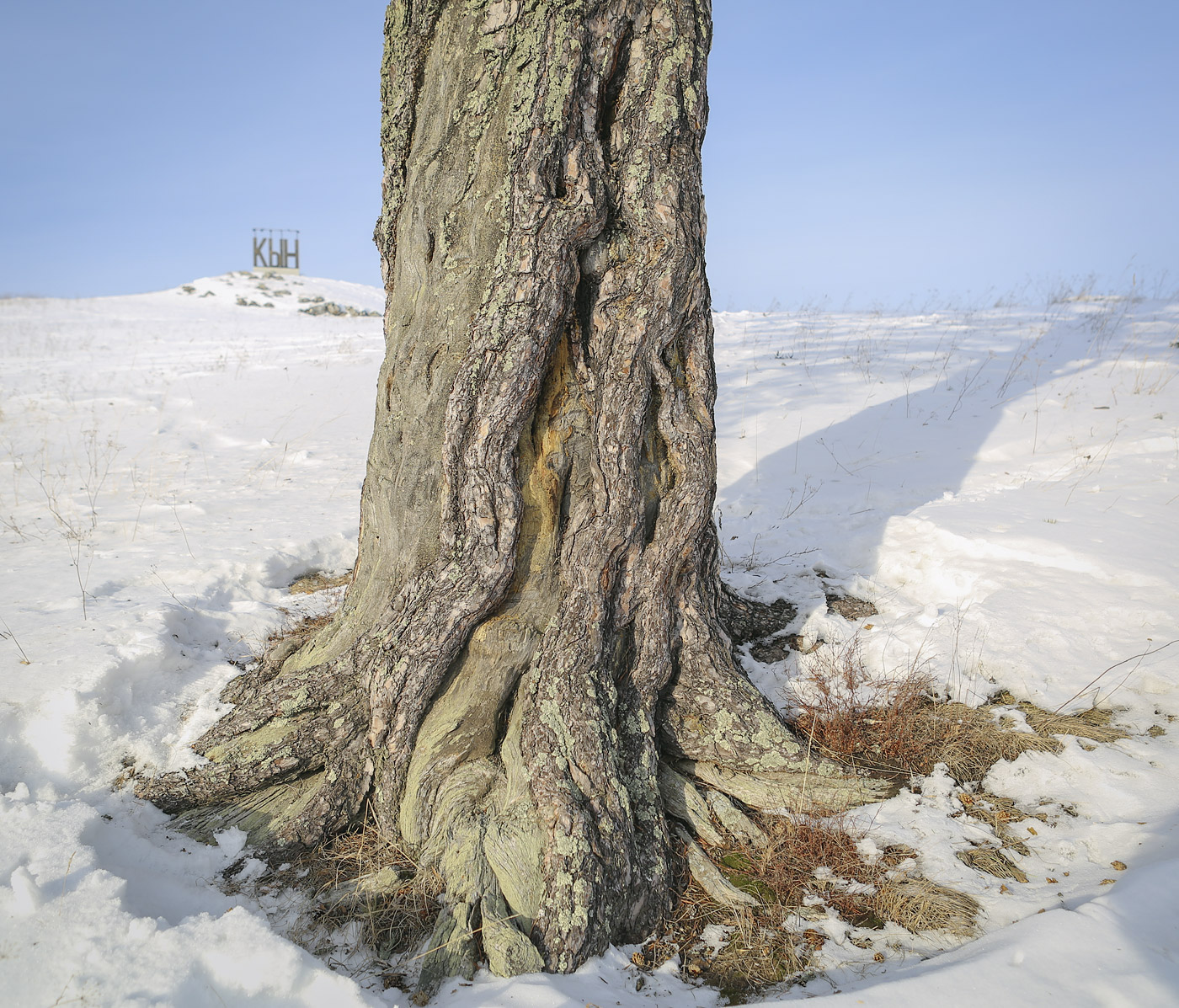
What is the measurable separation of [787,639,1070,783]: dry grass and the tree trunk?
0.73 ft

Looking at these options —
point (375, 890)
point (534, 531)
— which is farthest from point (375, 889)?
point (534, 531)

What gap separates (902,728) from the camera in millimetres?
2869

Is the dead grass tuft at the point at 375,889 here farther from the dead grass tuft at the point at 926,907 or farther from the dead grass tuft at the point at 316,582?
the dead grass tuft at the point at 316,582

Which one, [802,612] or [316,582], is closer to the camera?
[802,612]

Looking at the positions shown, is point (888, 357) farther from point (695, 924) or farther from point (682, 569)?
point (695, 924)

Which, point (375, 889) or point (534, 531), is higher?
point (534, 531)

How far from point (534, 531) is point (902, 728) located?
1784 mm

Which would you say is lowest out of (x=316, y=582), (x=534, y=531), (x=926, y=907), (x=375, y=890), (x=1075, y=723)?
(x=375, y=890)

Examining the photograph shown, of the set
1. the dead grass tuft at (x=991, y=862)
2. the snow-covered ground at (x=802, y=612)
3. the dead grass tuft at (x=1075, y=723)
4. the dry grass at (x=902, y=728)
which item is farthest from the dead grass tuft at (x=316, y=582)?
the dead grass tuft at (x=1075, y=723)

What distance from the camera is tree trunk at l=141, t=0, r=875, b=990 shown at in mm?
2219

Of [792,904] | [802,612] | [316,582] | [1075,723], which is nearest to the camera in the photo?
[792,904]

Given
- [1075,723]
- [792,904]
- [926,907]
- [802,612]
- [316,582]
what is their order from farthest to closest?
1. [316,582]
2. [802,612]
3. [1075,723]
4. [792,904]
5. [926,907]

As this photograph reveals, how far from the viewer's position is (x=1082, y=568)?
371 cm

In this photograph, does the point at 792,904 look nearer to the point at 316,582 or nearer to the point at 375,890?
the point at 375,890
